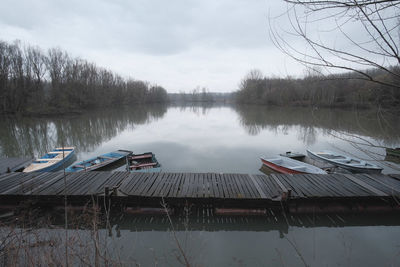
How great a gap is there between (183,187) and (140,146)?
8.63 metres

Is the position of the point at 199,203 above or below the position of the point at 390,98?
below

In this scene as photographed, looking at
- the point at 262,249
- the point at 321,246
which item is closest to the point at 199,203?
the point at 262,249

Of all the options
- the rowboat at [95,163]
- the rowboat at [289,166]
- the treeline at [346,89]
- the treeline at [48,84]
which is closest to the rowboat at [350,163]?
the rowboat at [289,166]

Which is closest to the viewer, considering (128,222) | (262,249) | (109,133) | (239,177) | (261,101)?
(262,249)

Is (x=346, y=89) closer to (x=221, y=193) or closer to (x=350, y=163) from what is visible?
(x=221, y=193)

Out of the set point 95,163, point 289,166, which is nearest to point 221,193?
point 289,166

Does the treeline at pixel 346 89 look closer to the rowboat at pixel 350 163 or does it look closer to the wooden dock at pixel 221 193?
the wooden dock at pixel 221 193

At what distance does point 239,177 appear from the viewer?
20.9 ft

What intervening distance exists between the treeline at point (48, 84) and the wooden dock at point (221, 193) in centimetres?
2987

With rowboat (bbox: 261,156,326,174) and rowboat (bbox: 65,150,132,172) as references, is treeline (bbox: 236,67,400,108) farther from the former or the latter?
rowboat (bbox: 65,150,132,172)

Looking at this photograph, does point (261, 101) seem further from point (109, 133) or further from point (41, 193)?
point (41, 193)

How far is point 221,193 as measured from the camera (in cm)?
526

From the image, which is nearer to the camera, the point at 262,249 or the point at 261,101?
the point at 262,249

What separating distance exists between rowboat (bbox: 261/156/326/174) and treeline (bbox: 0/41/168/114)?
34.3 metres
